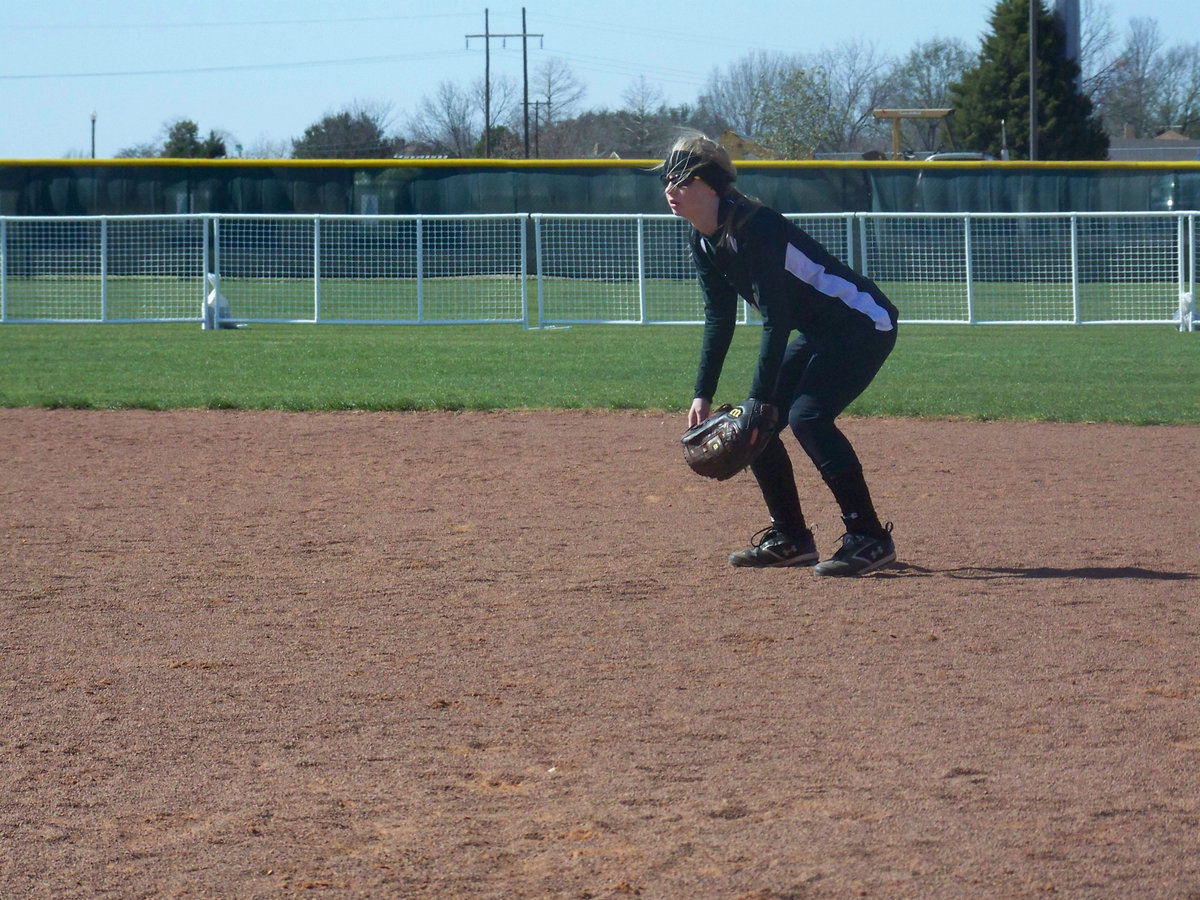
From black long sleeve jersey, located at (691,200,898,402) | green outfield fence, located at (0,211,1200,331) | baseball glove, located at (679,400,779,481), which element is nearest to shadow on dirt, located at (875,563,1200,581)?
baseball glove, located at (679,400,779,481)

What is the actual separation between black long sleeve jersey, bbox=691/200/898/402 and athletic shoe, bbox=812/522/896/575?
719 millimetres

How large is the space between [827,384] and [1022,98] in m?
45.9

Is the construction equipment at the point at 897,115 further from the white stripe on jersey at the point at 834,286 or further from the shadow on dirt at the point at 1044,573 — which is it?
the white stripe on jersey at the point at 834,286

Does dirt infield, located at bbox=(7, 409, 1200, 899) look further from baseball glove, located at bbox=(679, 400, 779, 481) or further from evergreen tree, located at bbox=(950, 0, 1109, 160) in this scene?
evergreen tree, located at bbox=(950, 0, 1109, 160)

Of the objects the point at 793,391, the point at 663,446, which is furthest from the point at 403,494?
the point at 793,391

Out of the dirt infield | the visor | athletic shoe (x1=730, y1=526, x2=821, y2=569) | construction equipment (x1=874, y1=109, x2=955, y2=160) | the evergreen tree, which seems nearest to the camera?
the dirt infield

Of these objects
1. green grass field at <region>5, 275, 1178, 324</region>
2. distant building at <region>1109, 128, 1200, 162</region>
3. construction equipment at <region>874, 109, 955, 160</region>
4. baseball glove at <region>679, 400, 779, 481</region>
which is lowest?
baseball glove at <region>679, 400, 779, 481</region>

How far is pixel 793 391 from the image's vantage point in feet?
18.5

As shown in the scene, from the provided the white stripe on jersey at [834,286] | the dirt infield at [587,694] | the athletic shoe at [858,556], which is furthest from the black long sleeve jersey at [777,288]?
Result: the dirt infield at [587,694]

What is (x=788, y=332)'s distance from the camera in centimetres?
532

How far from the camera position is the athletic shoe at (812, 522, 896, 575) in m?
5.68

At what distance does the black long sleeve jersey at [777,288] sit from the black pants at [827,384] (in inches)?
1.4

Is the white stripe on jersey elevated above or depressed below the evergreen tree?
below

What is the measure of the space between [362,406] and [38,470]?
325 cm
